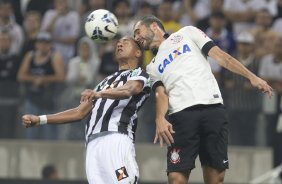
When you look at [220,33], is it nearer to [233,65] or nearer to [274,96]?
[274,96]

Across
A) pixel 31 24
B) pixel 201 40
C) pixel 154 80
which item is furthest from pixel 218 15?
pixel 154 80

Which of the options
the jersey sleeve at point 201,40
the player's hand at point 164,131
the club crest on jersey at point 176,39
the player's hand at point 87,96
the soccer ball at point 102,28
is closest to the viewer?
the player's hand at point 87,96

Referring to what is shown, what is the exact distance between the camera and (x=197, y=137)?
10867mm

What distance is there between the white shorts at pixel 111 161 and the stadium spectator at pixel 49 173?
20.4 feet

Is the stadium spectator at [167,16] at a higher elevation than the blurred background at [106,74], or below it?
higher

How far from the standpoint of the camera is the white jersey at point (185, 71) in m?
10.8

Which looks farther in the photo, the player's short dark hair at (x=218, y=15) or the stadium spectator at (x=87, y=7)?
the stadium spectator at (x=87, y=7)

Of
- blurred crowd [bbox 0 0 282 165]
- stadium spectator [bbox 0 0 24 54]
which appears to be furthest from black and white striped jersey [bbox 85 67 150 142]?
stadium spectator [bbox 0 0 24 54]

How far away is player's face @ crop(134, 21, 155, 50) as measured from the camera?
11.1 m

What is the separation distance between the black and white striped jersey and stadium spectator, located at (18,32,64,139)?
238 inches

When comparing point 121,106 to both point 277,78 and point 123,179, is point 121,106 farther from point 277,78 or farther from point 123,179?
point 277,78

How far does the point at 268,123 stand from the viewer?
1656 cm

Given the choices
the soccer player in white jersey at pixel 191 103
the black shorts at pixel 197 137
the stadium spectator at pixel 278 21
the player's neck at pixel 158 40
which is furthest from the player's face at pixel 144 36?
the stadium spectator at pixel 278 21

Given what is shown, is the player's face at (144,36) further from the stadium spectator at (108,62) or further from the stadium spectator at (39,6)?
the stadium spectator at (39,6)
